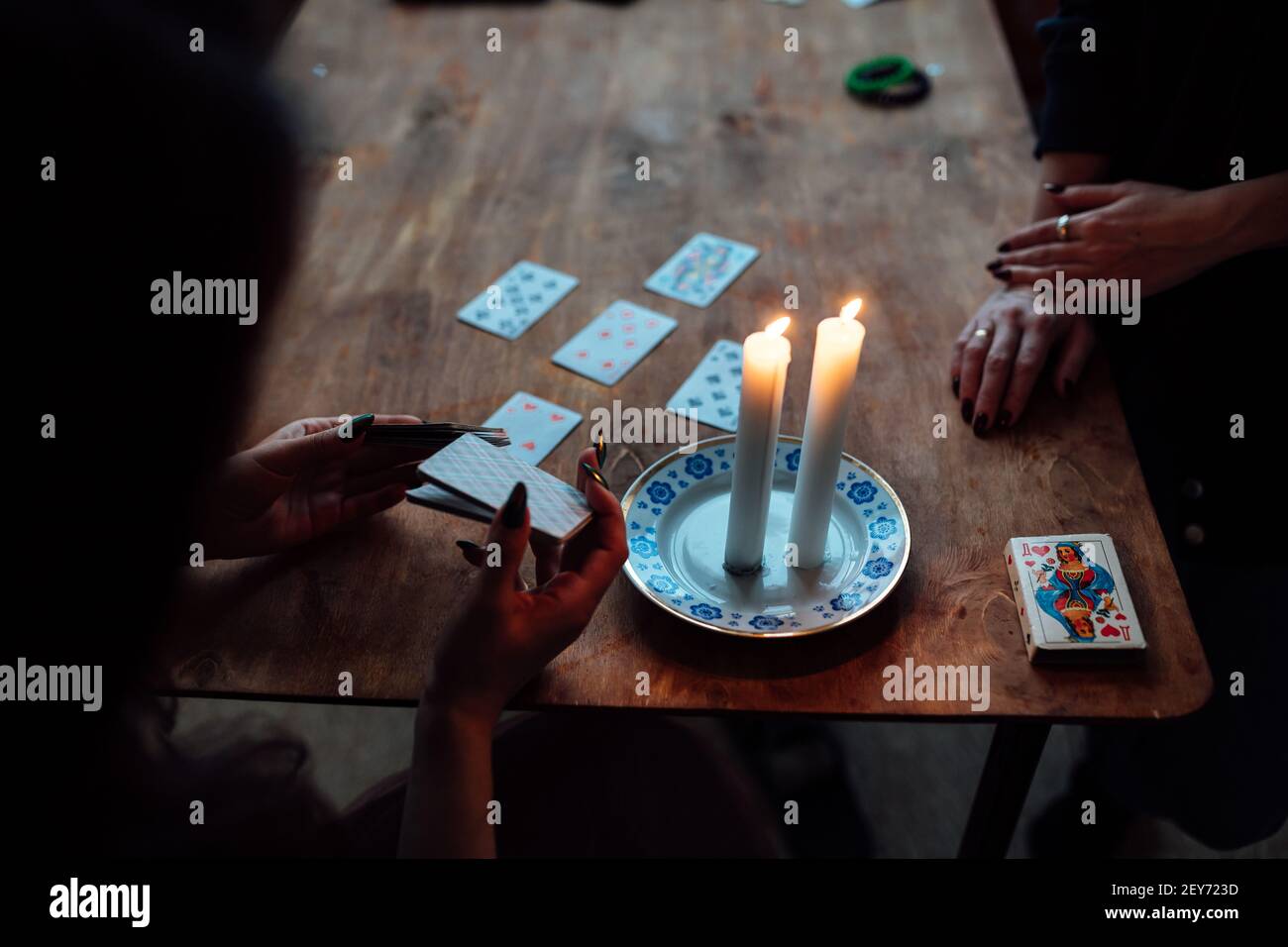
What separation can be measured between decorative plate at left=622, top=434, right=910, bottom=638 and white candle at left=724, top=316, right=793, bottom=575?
0.11 ft

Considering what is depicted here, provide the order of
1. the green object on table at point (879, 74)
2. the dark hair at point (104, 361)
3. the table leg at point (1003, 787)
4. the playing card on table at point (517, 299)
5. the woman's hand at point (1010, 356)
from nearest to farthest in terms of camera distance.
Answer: the dark hair at point (104, 361)
the table leg at point (1003, 787)
the woman's hand at point (1010, 356)
the playing card on table at point (517, 299)
the green object on table at point (879, 74)

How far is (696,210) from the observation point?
153 centimetres

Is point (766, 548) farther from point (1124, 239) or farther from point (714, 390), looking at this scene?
point (1124, 239)

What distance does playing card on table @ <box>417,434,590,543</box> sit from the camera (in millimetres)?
878

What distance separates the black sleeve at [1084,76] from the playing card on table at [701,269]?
0.47 meters

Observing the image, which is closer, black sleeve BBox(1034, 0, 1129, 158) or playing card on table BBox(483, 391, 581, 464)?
playing card on table BBox(483, 391, 581, 464)

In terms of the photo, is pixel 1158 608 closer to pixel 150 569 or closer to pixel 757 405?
pixel 757 405

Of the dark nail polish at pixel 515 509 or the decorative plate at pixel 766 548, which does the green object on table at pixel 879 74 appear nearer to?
the decorative plate at pixel 766 548

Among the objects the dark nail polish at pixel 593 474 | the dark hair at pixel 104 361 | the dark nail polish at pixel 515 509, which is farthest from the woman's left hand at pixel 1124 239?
the dark hair at pixel 104 361

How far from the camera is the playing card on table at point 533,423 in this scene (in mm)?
1137

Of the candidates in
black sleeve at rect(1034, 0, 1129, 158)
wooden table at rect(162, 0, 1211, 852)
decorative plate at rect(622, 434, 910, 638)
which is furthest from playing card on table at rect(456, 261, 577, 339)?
black sleeve at rect(1034, 0, 1129, 158)

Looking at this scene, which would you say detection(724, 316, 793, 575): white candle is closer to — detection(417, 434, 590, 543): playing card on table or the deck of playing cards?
detection(417, 434, 590, 543): playing card on table
